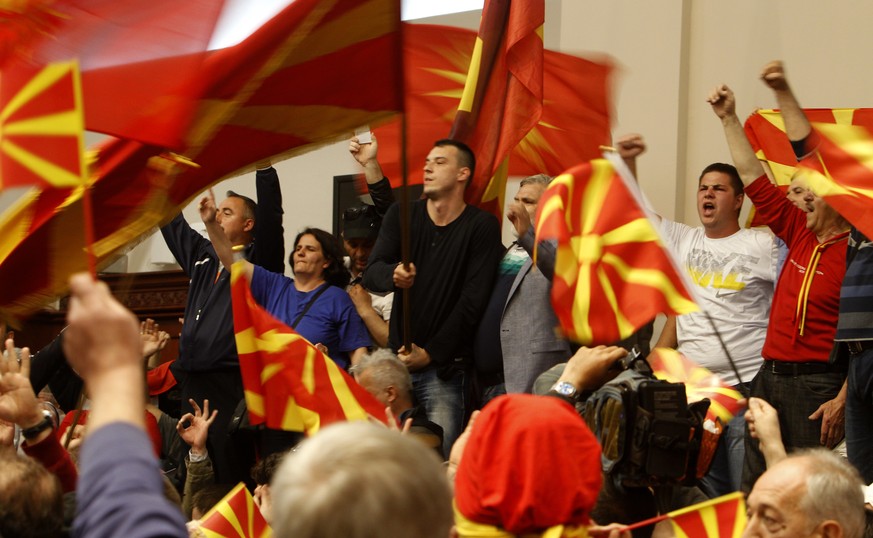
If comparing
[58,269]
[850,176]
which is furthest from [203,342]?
[850,176]

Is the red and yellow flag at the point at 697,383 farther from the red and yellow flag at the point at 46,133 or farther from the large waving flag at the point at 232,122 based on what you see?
the red and yellow flag at the point at 46,133

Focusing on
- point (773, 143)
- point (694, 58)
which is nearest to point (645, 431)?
point (773, 143)

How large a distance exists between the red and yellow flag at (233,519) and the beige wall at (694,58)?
3357 mm

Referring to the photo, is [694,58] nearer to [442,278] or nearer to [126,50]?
[442,278]

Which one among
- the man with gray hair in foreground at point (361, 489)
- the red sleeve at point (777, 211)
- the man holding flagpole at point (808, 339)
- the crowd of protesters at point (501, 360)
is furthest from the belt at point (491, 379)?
the man with gray hair in foreground at point (361, 489)

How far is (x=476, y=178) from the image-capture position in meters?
5.85

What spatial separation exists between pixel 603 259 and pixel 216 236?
2330mm

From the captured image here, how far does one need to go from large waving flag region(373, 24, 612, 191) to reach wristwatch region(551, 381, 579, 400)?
2835 millimetres

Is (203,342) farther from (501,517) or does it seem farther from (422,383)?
(501,517)

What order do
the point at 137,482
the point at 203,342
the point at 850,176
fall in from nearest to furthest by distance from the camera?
the point at 137,482 → the point at 850,176 → the point at 203,342

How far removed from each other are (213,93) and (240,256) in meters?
2.36

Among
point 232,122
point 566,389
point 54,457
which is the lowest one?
point 54,457

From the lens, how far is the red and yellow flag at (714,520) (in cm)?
302

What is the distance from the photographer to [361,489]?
1479mm
